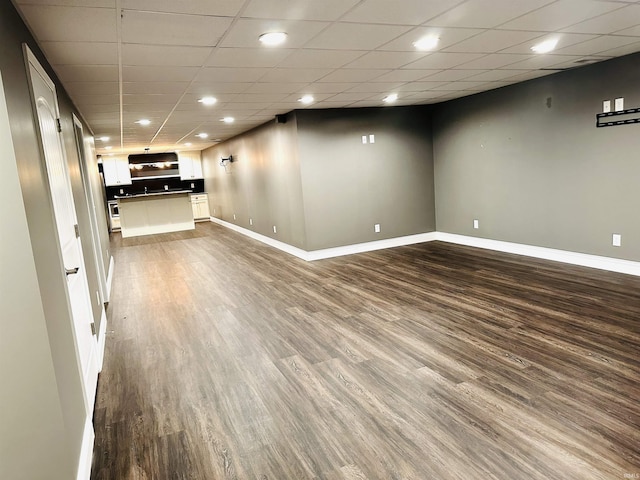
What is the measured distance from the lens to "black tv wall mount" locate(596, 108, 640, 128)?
165 inches

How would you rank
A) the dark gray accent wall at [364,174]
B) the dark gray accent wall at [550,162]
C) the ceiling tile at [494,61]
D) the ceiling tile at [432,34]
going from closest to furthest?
the ceiling tile at [432,34] < the ceiling tile at [494,61] < the dark gray accent wall at [550,162] < the dark gray accent wall at [364,174]

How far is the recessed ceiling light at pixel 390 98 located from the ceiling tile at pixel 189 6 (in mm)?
3567

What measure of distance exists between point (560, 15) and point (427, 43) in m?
0.89

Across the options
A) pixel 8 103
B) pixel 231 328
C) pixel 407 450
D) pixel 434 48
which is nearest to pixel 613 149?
pixel 434 48

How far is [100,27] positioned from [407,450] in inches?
113

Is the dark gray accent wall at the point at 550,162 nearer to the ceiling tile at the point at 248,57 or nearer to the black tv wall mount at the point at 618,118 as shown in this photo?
the black tv wall mount at the point at 618,118

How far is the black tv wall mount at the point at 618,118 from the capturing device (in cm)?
418

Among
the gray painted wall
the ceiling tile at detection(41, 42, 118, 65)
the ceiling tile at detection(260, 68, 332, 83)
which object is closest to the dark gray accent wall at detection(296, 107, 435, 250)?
the gray painted wall

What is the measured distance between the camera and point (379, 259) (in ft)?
20.2

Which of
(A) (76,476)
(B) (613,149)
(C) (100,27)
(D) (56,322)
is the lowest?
(A) (76,476)

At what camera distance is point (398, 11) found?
2.44 meters

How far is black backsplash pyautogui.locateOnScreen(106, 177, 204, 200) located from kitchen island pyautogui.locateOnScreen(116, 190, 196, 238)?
237cm

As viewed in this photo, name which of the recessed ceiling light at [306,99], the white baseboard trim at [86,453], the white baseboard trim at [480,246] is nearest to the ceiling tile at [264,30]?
the recessed ceiling light at [306,99]

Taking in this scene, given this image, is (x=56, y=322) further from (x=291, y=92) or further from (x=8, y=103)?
(x=291, y=92)
